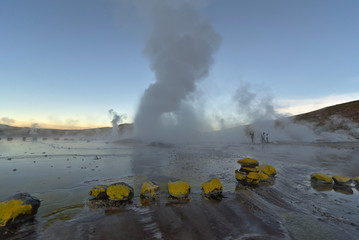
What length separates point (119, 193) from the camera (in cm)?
784

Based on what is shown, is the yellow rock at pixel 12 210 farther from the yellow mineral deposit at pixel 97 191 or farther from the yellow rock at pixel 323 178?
the yellow rock at pixel 323 178

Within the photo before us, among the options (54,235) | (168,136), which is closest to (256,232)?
(54,235)

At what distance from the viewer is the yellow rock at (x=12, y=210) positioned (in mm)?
5496

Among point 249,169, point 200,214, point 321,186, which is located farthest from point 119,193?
point 321,186

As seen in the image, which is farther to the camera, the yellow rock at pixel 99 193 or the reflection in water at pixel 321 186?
the reflection in water at pixel 321 186

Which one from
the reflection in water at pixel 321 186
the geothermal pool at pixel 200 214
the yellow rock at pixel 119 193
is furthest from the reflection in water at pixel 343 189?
the yellow rock at pixel 119 193

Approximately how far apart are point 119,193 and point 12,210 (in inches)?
134

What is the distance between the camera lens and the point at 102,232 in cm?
537

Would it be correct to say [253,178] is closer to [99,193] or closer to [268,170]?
[268,170]

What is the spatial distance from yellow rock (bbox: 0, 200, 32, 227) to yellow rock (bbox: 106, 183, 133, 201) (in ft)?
8.85

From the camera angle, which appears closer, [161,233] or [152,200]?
[161,233]

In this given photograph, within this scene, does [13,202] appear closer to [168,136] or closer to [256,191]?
[256,191]

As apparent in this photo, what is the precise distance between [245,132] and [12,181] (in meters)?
70.2

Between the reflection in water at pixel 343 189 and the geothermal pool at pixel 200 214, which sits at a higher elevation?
the geothermal pool at pixel 200 214
